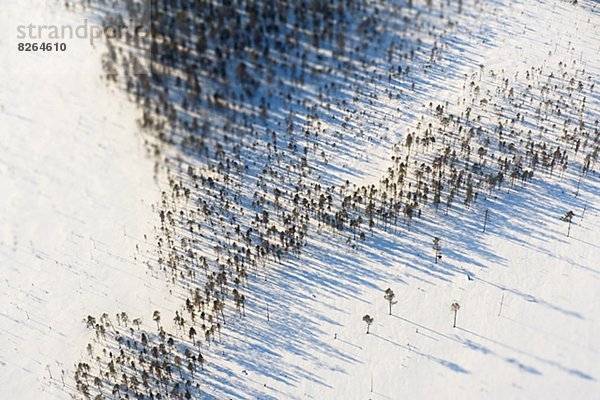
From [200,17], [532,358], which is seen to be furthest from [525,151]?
[200,17]

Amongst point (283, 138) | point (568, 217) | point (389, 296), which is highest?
point (283, 138)

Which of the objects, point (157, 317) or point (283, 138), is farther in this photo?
point (283, 138)

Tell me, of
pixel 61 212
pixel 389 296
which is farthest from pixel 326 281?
pixel 61 212

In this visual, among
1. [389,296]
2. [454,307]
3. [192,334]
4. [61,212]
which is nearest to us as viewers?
[192,334]

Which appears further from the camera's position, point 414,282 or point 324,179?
point 324,179

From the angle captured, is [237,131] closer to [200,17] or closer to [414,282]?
[200,17]

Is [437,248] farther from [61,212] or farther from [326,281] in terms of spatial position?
[61,212]
